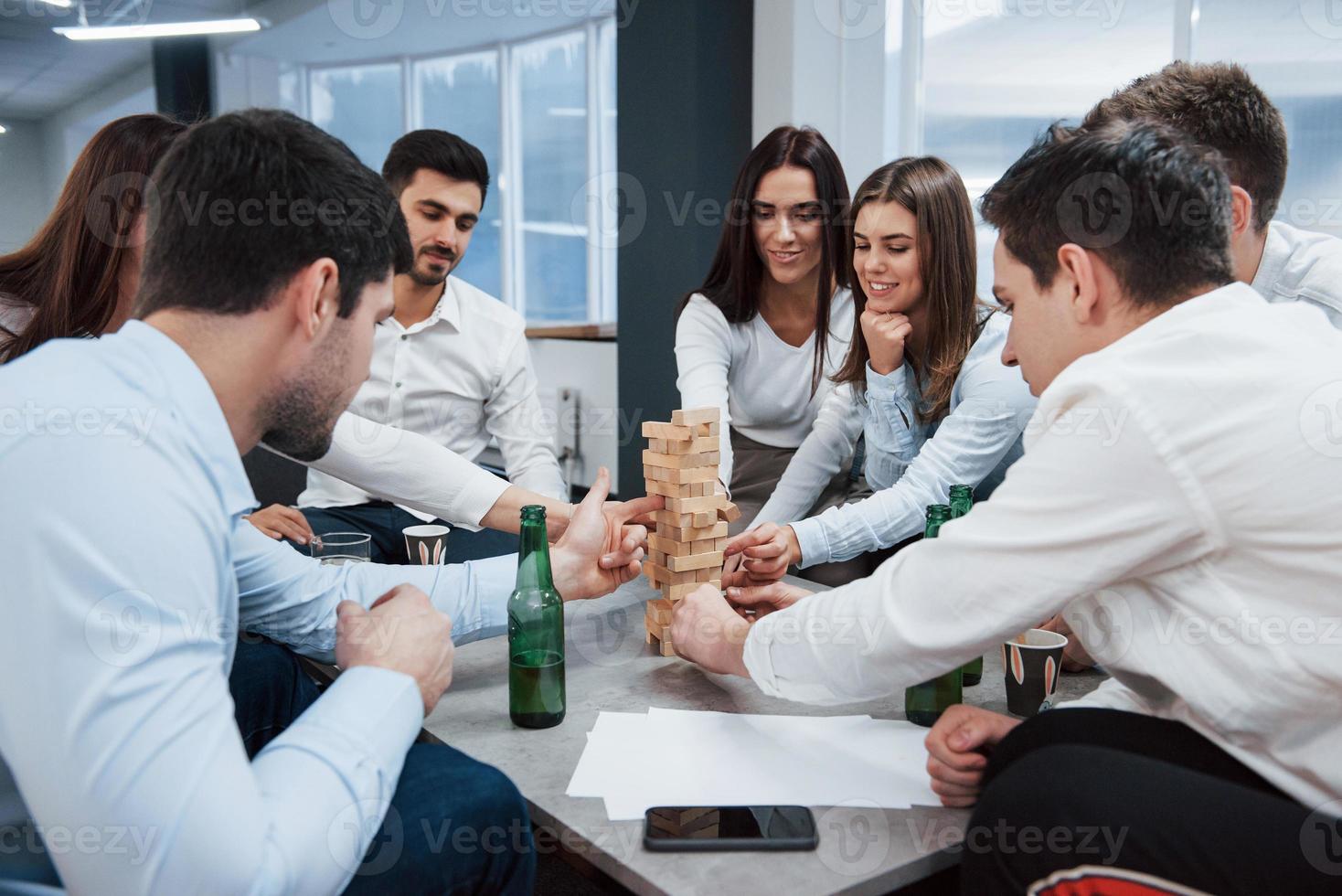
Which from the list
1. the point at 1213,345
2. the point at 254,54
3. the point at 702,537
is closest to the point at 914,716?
the point at 702,537

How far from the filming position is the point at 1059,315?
1275mm

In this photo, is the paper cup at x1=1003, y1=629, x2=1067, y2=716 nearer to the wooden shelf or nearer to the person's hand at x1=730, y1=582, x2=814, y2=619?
the person's hand at x1=730, y1=582, x2=814, y2=619

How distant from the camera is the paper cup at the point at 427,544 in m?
1.88

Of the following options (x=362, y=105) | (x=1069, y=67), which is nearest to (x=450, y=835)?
(x=1069, y=67)

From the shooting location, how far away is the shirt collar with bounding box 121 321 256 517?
103 centimetres

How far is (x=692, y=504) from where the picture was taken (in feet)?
5.41

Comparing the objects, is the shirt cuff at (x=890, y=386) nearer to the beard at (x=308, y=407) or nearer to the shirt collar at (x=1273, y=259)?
the shirt collar at (x=1273, y=259)

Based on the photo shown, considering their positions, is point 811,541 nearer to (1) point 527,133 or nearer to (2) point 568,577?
(2) point 568,577

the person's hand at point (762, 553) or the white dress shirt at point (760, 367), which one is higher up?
the white dress shirt at point (760, 367)

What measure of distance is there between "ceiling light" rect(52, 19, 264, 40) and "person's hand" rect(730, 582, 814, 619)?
7634 mm

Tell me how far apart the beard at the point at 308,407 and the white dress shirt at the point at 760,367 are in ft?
5.57

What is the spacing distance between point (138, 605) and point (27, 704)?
0.12 meters

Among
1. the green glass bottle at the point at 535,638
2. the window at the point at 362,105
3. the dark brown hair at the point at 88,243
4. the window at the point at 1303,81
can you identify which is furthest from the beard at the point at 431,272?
the window at the point at 362,105

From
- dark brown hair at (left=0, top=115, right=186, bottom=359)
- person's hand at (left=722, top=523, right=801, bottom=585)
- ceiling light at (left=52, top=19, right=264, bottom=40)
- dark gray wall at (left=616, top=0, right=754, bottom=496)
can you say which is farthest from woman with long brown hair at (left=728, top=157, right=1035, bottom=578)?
ceiling light at (left=52, top=19, right=264, bottom=40)
